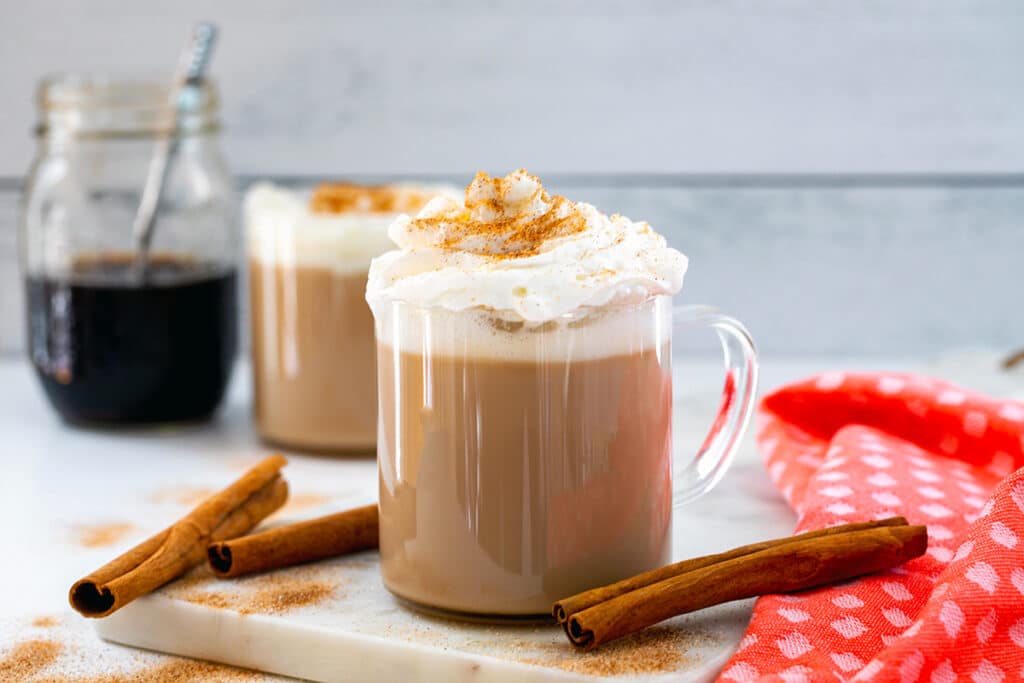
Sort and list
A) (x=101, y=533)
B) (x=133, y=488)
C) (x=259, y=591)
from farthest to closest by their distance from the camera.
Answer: (x=133, y=488), (x=101, y=533), (x=259, y=591)

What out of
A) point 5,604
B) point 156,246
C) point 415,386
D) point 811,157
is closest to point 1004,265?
point 811,157

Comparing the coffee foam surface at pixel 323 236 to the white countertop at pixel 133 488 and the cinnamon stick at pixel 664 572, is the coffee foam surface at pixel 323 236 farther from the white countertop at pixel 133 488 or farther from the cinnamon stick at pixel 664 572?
the cinnamon stick at pixel 664 572

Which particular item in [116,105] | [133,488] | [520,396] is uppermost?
[116,105]

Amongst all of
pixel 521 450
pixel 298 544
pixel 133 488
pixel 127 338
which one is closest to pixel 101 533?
pixel 133 488

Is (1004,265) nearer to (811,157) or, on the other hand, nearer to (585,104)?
(811,157)

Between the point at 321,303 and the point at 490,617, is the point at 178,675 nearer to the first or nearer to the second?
the point at 490,617

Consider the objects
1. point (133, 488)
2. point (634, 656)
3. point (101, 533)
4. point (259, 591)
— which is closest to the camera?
point (634, 656)

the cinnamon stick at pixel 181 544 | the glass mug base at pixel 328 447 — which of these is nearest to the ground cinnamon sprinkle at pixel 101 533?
the cinnamon stick at pixel 181 544
